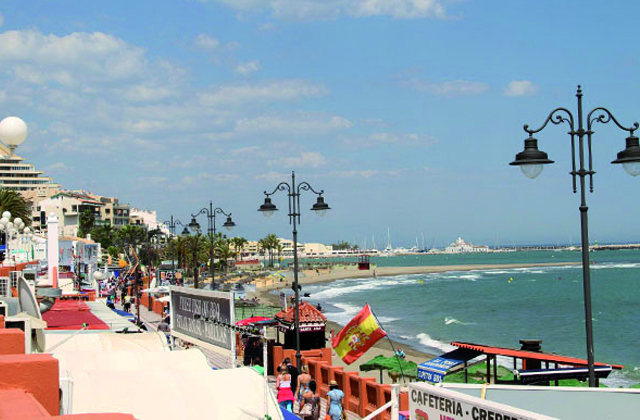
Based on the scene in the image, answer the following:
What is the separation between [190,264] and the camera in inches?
4712

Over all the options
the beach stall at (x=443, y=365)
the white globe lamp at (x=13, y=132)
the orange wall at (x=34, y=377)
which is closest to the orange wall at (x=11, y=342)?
the orange wall at (x=34, y=377)

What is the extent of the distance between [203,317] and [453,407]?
10466 mm

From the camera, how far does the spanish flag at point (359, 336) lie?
698 inches

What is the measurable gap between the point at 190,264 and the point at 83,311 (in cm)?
9718

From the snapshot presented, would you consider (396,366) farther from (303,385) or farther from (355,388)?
(303,385)

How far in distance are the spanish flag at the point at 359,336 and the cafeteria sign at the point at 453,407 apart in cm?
1187

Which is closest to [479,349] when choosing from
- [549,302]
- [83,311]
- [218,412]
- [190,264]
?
[218,412]

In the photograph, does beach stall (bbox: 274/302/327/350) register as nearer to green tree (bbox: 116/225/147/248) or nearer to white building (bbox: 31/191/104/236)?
green tree (bbox: 116/225/147/248)

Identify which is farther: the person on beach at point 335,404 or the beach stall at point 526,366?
the person on beach at point 335,404

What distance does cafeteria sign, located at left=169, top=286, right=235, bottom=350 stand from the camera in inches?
540

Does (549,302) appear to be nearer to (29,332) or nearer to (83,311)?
(83,311)

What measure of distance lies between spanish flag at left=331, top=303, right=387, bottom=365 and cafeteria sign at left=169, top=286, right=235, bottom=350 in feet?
13.9

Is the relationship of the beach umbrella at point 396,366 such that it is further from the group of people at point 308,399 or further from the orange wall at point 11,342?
the orange wall at point 11,342

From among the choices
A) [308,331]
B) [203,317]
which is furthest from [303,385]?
[308,331]
